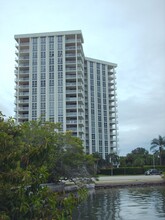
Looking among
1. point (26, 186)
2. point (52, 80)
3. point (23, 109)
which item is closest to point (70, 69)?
point (52, 80)

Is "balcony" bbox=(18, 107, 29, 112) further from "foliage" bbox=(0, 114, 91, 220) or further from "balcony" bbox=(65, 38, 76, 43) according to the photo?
"foliage" bbox=(0, 114, 91, 220)

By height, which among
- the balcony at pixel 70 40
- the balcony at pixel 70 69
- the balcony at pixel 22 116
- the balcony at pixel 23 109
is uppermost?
the balcony at pixel 70 40

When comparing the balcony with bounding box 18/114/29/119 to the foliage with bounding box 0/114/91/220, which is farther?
the balcony with bounding box 18/114/29/119

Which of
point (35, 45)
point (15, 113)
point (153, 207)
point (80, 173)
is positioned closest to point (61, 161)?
point (80, 173)

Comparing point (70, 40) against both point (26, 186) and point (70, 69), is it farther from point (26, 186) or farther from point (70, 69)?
point (26, 186)

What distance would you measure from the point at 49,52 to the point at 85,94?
22801 mm

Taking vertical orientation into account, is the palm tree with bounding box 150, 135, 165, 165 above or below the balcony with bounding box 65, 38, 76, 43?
below

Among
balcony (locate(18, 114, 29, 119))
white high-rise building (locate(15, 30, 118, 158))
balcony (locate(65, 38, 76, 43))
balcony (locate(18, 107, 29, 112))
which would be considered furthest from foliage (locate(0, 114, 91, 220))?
balcony (locate(65, 38, 76, 43))

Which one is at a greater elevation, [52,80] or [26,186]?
[52,80]

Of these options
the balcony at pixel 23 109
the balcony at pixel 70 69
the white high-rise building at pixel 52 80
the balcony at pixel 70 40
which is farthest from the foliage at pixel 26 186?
the balcony at pixel 70 40

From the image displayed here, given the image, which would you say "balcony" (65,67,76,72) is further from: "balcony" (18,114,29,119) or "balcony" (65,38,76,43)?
"balcony" (18,114,29,119)

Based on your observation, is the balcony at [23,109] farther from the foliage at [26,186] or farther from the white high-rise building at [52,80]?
the foliage at [26,186]

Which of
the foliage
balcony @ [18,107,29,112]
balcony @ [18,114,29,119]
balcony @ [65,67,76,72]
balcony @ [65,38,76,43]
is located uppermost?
balcony @ [65,38,76,43]

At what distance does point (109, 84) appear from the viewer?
137500 millimetres
